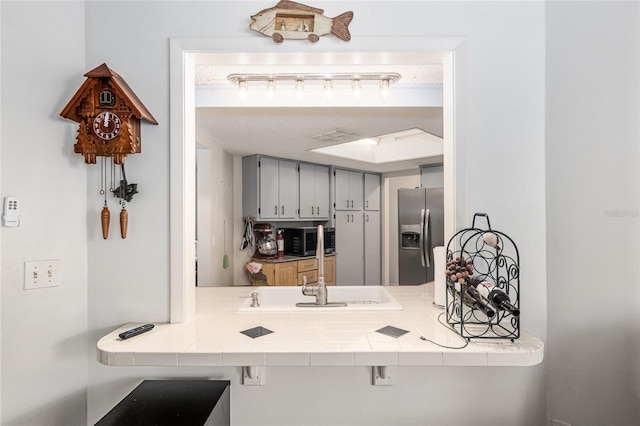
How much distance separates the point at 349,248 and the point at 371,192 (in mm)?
1030

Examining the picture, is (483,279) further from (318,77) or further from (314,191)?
(314,191)

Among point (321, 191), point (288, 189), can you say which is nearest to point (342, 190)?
point (321, 191)

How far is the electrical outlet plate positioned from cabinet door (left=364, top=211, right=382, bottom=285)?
4.47 metres

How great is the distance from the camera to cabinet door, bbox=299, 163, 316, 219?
4566 millimetres

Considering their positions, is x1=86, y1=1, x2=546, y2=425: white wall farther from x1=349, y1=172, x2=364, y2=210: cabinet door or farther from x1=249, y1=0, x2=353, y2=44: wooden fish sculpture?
x1=349, y1=172, x2=364, y2=210: cabinet door

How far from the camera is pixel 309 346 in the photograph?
121cm

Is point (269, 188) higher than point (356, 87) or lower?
lower

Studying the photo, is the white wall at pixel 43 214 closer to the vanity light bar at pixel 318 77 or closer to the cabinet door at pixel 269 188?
the vanity light bar at pixel 318 77

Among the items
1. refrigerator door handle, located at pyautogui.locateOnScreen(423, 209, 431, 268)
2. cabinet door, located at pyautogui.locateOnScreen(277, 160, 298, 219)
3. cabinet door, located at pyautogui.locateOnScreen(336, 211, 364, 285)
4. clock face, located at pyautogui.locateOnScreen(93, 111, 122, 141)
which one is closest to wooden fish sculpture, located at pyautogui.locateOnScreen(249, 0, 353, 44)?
clock face, located at pyautogui.locateOnScreen(93, 111, 122, 141)

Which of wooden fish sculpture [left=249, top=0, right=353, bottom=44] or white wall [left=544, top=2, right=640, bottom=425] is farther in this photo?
wooden fish sculpture [left=249, top=0, right=353, bottom=44]

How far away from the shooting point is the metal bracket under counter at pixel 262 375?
1.52 metres

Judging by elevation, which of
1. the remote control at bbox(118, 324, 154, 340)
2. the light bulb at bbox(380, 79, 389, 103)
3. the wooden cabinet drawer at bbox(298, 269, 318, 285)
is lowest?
the wooden cabinet drawer at bbox(298, 269, 318, 285)

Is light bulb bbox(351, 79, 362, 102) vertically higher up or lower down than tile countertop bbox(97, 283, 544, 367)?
higher up

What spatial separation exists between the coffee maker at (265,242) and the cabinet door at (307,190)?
22.2 inches
